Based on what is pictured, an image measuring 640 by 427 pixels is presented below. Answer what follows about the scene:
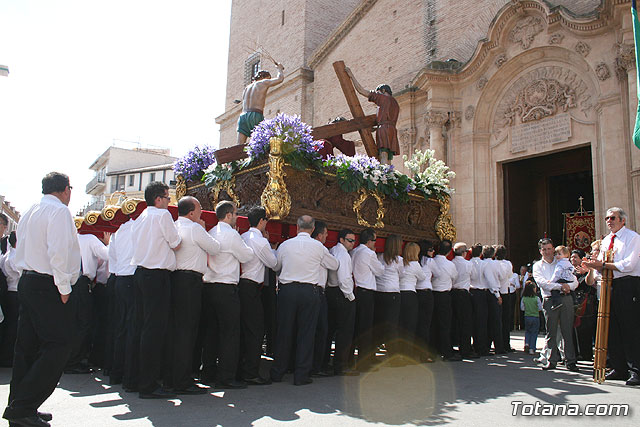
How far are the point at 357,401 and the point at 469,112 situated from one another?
1208 cm

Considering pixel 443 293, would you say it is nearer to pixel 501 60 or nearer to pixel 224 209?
pixel 224 209

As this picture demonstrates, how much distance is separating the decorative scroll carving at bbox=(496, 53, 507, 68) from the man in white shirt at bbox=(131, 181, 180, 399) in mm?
12082

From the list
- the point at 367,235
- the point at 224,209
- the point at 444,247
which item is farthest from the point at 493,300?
the point at 224,209

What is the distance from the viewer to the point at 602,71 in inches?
475

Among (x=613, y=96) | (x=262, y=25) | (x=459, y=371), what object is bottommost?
(x=459, y=371)

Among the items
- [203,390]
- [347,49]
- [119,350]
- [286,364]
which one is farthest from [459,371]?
[347,49]

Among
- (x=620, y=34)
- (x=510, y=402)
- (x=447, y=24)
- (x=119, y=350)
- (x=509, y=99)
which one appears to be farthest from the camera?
(x=447, y=24)

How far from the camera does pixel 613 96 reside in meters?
11.8

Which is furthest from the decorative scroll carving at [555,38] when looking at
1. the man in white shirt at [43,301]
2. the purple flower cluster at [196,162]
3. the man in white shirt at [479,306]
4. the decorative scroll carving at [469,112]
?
the man in white shirt at [43,301]

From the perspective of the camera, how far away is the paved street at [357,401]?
13.3 feet

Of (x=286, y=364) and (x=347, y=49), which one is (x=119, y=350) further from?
(x=347, y=49)

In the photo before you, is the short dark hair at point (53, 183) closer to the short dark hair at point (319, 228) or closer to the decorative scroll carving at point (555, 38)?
the short dark hair at point (319, 228)

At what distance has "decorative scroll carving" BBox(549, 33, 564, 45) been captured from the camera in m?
Answer: 12.9

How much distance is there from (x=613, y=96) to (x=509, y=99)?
3.07 m
